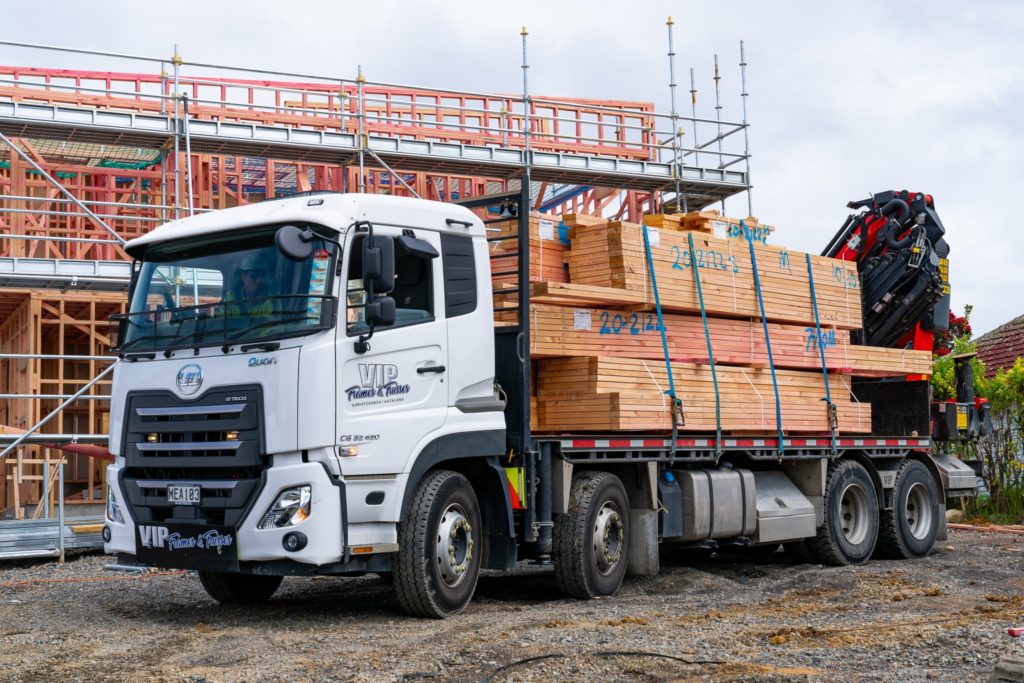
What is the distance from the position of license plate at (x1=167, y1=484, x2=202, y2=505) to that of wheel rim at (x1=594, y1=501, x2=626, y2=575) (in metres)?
3.41

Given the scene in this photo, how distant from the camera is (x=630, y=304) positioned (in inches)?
424

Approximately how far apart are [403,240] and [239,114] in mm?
17381

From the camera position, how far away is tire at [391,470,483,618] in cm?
855

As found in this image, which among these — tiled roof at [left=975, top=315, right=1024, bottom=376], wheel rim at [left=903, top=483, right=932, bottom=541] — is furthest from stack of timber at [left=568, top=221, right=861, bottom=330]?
tiled roof at [left=975, top=315, right=1024, bottom=376]

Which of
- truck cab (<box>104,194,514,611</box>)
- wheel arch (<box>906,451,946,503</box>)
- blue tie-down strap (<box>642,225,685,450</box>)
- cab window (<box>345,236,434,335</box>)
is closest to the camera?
truck cab (<box>104,194,514,611</box>)

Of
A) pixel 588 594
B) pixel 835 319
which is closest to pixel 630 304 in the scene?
pixel 588 594

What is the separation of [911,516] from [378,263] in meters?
8.73

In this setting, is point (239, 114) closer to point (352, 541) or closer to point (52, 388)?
point (52, 388)

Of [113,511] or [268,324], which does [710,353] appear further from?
[113,511]

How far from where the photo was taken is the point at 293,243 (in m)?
7.94

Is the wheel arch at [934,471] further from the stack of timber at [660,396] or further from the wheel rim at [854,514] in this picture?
the stack of timber at [660,396]

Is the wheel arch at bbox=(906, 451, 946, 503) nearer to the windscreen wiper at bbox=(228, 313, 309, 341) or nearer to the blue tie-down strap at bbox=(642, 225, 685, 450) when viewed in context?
the blue tie-down strap at bbox=(642, 225, 685, 450)

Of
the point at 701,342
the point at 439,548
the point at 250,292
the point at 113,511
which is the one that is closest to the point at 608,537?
the point at 439,548

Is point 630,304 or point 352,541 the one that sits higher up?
point 630,304
